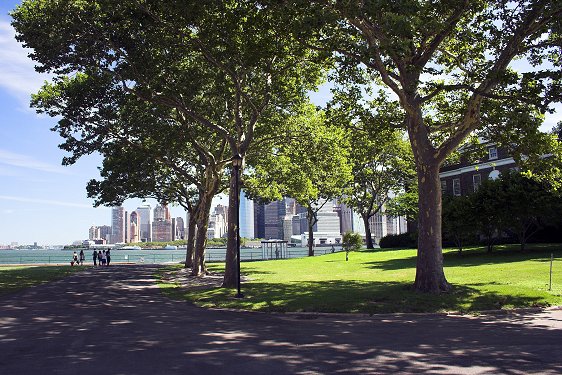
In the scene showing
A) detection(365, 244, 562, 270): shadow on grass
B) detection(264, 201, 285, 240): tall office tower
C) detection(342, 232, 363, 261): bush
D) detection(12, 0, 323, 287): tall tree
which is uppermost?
detection(12, 0, 323, 287): tall tree

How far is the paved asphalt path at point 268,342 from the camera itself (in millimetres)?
7227

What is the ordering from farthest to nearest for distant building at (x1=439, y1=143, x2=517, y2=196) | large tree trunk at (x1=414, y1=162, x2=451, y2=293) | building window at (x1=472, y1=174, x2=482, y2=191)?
building window at (x1=472, y1=174, x2=482, y2=191) < distant building at (x1=439, y1=143, x2=517, y2=196) < large tree trunk at (x1=414, y1=162, x2=451, y2=293)

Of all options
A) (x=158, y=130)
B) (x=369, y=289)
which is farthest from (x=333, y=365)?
(x=158, y=130)

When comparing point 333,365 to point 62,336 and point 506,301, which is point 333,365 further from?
point 506,301

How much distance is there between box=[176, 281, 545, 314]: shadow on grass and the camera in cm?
1354

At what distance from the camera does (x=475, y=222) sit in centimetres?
3212

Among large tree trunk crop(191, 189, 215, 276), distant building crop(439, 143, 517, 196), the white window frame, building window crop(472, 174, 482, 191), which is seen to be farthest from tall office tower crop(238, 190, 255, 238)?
large tree trunk crop(191, 189, 215, 276)

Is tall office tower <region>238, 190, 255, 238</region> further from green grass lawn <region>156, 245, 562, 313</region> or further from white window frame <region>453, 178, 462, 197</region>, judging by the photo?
green grass lawn <region>156, 245, 562, 313</region>

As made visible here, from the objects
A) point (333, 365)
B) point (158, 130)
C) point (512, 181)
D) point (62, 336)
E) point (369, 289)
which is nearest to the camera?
point (333, 365)

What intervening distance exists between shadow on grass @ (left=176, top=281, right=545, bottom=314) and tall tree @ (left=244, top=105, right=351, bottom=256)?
778 cm

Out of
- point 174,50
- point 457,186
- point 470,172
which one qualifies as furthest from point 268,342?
point 457,186

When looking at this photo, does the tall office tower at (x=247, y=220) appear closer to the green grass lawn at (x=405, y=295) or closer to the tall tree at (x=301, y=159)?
the tall tree at (x=301, y=159)

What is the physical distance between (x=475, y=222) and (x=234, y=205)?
18914 millimetres

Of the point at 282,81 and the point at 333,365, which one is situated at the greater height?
the point at 282,81
